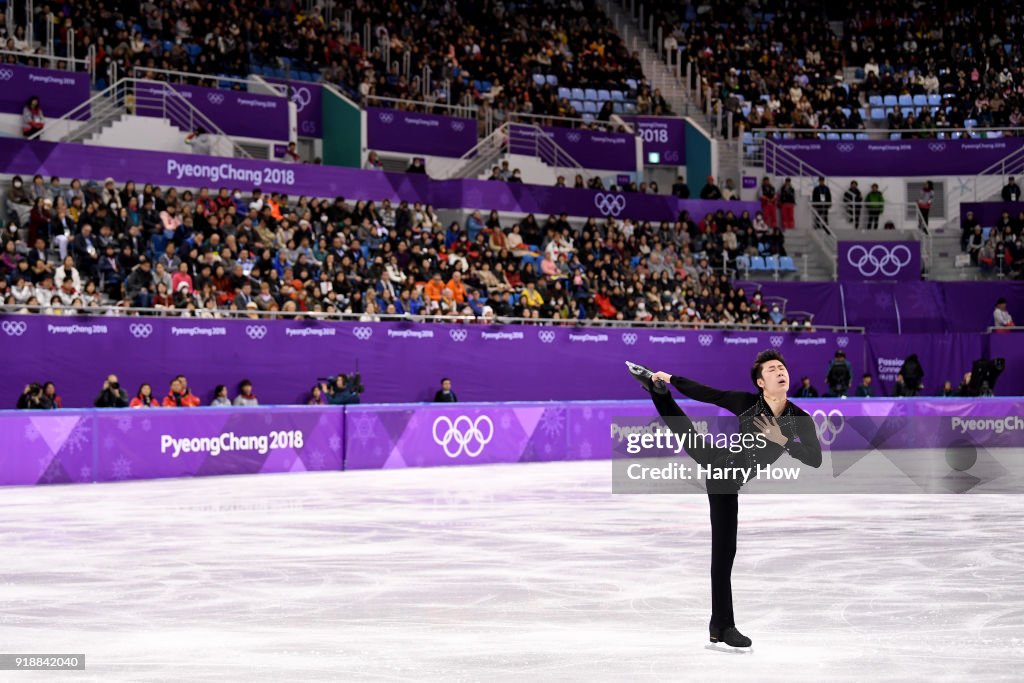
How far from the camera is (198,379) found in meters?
25.0

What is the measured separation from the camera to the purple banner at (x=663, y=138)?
41.9 meters

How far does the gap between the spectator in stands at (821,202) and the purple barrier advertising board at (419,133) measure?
10434 mm

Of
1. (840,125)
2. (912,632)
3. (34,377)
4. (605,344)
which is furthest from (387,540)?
(840,125)

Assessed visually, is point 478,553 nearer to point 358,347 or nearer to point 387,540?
point 387,540

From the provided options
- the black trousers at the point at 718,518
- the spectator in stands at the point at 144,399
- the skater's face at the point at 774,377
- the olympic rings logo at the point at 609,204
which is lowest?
the spectator in stands at the point at 144,399

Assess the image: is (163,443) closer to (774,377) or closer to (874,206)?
(774,377)

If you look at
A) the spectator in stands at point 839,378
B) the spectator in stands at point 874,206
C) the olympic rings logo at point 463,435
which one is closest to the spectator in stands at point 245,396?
the olympic rings logo at point 463,435

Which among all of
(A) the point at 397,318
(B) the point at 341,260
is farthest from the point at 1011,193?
(B) the point at 341,260

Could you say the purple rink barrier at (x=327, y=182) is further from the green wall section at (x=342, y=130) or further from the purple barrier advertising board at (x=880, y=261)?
the green wall section at (x=342, y=130)

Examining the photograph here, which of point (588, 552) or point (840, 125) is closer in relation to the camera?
point (588, 552)

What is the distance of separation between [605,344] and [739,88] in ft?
55.9

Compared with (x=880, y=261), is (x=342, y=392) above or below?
below

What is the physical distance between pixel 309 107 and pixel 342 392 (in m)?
12.5

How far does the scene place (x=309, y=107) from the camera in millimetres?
35719
